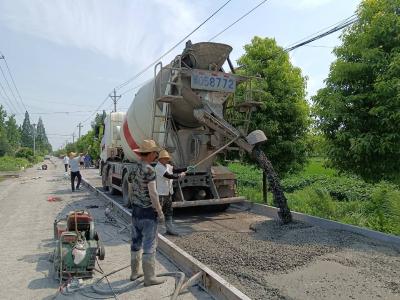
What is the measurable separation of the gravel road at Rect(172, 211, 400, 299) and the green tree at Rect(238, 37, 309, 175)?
3.83 metres

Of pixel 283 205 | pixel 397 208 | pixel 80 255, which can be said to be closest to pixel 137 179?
pixel 80 255

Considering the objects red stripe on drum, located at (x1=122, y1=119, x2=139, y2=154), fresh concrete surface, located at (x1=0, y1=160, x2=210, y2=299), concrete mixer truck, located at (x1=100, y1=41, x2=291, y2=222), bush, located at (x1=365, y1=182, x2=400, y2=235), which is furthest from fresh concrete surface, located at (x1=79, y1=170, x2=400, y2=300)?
red stripe on drum, located at (x1=122, y1=119, x2=139, y2=154)

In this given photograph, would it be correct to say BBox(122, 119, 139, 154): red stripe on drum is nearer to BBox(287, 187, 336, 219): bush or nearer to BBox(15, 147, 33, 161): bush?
BBox(287, 187, 336, 219): bush

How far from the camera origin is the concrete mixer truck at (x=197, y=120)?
9.95m

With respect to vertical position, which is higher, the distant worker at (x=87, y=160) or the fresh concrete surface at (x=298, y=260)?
the distant worker at (x=87, y=160)

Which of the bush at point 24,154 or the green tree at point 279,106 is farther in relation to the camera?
the bush at point 24,154

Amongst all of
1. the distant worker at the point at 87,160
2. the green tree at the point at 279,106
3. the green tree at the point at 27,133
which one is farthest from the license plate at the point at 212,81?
the green tree at the point at 27,133

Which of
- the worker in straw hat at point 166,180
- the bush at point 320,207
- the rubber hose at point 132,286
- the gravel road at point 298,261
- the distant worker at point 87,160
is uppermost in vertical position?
the distant worker at point 87,160

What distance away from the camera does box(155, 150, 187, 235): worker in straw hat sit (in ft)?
24.2

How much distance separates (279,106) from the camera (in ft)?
39.9

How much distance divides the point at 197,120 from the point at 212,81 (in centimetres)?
102

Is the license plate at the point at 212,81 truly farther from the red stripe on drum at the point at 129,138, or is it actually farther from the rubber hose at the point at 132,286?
the rubber hose at the point at 132,286

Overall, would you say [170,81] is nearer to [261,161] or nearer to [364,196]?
[261,161]

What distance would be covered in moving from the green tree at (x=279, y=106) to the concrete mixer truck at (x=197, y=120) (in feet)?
5.27
